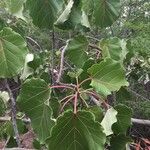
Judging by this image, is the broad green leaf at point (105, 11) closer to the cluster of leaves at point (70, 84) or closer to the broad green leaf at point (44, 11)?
the cluster of leaves at point (70, 84)

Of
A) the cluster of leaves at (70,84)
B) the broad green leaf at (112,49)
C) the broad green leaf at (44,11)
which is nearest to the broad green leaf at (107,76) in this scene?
the cluster of leaves at (70,84)

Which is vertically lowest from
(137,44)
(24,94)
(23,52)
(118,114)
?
(137,44)

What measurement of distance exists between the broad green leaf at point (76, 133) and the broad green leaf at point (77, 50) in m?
0.56

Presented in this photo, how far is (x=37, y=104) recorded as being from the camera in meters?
1.29

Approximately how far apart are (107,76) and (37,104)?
8.7 inches

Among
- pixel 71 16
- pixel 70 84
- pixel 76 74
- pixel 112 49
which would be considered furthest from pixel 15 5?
pixel 112 49

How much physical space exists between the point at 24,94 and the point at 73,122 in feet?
0.84

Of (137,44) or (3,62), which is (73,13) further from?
(137,44)

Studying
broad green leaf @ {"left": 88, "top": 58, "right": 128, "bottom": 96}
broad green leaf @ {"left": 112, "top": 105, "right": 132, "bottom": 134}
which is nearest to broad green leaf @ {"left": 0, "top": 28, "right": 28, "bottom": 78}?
broad green leaf @ {"left": 88, "top": 58, "right": 128, "bottom": 96}

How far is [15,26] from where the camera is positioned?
1.58 m

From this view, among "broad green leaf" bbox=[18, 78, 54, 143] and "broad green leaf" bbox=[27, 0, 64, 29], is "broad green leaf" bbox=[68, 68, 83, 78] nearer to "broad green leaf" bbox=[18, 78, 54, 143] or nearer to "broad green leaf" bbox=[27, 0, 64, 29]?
"broad green leaf" bbox=[18, 78, 54, 143]

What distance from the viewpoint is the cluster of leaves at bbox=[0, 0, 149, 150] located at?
1089mm

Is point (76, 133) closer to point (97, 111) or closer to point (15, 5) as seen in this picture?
point (97, 111)

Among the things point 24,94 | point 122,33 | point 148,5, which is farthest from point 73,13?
point 122,33
